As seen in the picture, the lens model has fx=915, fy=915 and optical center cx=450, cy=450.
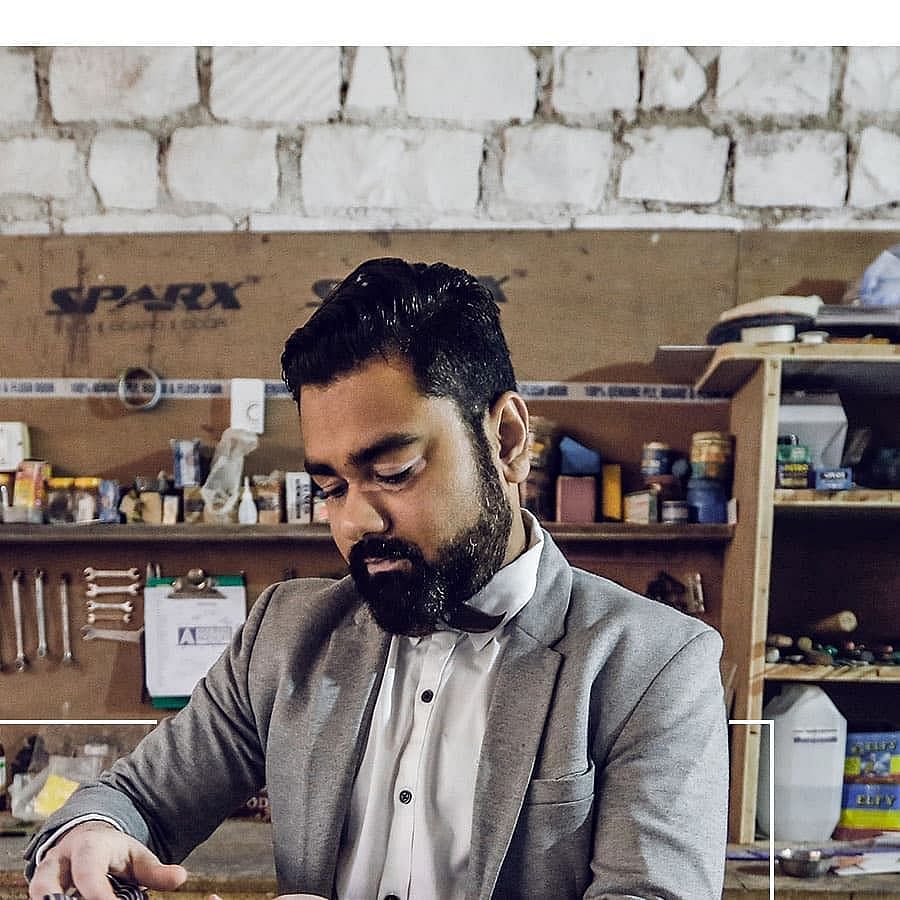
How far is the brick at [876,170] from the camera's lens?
1.62 m

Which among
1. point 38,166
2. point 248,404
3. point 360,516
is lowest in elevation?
point 360,516

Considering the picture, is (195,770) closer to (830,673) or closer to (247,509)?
(247,509)

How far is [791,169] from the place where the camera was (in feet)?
5.44

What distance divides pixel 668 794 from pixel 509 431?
0.47 meters

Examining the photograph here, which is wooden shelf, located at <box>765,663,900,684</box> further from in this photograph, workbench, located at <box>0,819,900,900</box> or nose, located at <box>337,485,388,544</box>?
nose, located at <box>337,485,388,544</box>

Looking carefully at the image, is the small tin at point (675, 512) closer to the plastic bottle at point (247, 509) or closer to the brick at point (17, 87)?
the plastic bottle at point (247, 509)

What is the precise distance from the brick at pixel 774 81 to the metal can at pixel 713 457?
586 millimetres

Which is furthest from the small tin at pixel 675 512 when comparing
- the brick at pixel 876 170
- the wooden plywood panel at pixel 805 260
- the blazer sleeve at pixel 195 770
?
the blazer sleeve at pixel 195 770

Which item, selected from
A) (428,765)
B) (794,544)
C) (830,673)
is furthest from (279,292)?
(830,673)

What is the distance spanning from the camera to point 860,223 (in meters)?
1.65

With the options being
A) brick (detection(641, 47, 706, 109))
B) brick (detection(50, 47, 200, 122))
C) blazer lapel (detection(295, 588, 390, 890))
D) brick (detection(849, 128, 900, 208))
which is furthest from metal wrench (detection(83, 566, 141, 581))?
brick (detection(849, 128, 900, 208))

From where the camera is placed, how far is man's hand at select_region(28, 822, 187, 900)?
1084 millimetres
